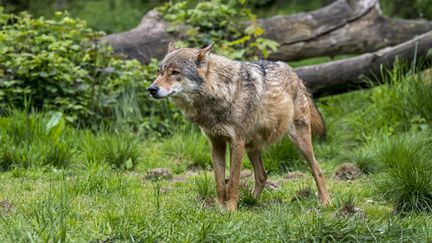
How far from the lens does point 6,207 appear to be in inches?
225

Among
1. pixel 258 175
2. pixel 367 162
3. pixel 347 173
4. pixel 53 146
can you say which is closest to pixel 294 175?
pixel 347 173

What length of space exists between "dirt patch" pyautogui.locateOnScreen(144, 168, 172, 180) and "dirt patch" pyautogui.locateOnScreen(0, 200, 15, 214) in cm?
220

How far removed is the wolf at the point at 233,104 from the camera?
250 inches

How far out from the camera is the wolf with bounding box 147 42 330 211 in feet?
20.8

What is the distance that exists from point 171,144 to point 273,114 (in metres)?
→ 2.58

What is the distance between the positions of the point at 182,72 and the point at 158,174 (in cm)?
199

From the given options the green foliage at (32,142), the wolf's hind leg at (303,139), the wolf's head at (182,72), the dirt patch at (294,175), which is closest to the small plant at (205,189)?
the wolf's hind leg at (303,139)

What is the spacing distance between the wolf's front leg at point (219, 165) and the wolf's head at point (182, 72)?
2.21ft

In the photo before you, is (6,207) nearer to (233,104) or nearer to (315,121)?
(233,104)

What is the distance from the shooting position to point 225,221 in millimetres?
4992

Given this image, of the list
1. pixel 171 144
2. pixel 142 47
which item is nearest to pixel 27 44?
pixel 142 47

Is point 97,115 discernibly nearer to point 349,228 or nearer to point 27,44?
point 27,44

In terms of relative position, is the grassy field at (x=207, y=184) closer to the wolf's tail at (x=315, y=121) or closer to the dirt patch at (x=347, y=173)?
the dirt patch at (x=347, y=173)

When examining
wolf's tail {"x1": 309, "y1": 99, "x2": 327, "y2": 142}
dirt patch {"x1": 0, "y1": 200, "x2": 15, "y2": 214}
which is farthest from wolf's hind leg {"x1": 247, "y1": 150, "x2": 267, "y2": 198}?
dirt patch {"x1": 0, "y1": 200, "x2": 15, "y2": 214}
